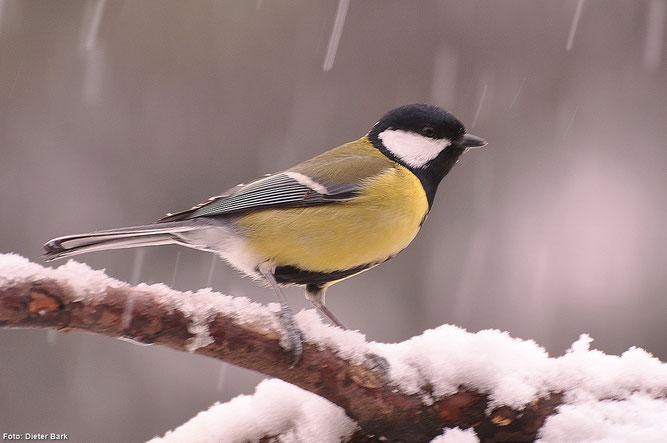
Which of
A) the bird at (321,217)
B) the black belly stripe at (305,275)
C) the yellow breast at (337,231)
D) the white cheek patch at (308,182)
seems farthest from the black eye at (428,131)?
the black belly stripe at (305,275)

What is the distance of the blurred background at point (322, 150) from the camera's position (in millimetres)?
3564

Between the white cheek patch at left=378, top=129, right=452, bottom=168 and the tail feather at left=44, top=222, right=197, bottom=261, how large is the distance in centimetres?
78

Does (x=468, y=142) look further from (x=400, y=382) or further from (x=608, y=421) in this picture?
(x=608, y=421)

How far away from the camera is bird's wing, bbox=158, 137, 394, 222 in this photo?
2189 mm

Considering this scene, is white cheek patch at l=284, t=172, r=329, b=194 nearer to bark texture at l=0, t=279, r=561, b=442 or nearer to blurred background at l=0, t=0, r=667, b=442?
bark texture at l=0, t=279, r=561, b=442

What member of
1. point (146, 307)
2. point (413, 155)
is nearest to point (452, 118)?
point (413, 155)

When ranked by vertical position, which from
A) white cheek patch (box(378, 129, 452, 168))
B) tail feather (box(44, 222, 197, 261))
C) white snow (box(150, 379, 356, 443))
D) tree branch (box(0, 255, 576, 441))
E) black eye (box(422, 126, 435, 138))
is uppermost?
black eye (box(422, 126, 435, 138))

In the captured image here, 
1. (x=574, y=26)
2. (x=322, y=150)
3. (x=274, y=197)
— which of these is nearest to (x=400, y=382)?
(x=274, y=197)

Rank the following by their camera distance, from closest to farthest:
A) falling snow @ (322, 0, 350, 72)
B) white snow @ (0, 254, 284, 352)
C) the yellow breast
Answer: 1. white snow @ (0, 254, 284, 352)
2. the yellow breast
3. falling snow @ (322, 0, 350, 72)

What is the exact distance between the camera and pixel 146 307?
51.8 inches

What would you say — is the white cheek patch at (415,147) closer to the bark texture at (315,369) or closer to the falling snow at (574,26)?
the bark texture at (315,369)

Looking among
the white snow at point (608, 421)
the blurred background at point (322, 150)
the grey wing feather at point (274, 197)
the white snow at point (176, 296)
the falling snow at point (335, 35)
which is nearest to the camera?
the white snow at point (176, 296)

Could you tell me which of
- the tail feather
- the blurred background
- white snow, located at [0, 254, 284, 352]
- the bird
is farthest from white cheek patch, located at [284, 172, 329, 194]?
the blurred background

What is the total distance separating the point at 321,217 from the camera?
2111mm
